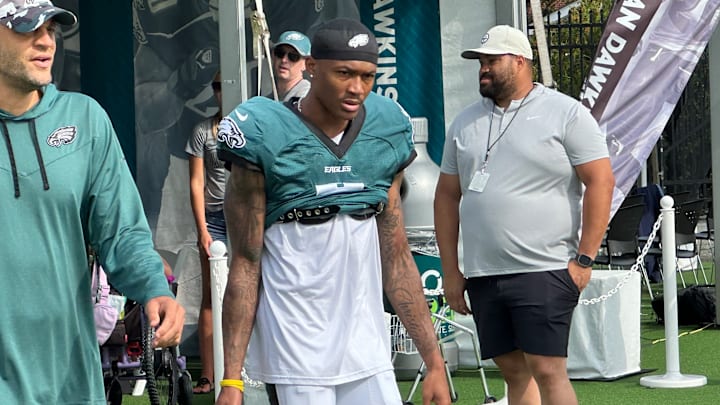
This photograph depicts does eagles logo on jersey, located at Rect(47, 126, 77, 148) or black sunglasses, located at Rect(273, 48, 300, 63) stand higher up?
black sunglasses, located at Rect(273, 48, 300, 63)

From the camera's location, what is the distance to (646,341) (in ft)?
37.4

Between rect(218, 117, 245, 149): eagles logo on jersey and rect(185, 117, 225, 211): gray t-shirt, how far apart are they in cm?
463

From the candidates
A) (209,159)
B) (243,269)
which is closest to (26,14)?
(243,269)

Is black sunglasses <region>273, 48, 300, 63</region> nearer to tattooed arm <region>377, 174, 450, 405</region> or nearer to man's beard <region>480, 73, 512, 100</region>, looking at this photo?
man's beard <region>480, 73, 512, 100</region>

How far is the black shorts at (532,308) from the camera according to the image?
6258 mm

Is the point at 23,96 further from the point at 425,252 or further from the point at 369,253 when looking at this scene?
the point at 425,252

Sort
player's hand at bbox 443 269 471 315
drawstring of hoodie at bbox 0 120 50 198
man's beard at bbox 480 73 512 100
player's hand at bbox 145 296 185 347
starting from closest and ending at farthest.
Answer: player's hand at bbox 145 296 185 347
drawstring of hoodie at bbox 0 120 50 198
man's beard at bbox 480 73 512 100
player's hand at bbox 443 269 471 315

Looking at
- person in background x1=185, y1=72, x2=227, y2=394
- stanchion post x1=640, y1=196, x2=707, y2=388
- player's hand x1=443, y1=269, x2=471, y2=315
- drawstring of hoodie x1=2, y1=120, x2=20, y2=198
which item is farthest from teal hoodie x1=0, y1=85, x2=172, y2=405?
stanchion post x1=640, y1=196, x2=707, y2=388

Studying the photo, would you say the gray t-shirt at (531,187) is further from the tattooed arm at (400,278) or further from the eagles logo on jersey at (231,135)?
the eagles logo on jersey at (231,135)

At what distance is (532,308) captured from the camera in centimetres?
627

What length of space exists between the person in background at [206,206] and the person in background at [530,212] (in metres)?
2.71

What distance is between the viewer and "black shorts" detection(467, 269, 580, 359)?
6258 millimetres

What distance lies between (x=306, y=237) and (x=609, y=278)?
520 cm

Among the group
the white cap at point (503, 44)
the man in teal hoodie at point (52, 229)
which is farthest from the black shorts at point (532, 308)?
the man in teal hoodie at point (52, 229)
